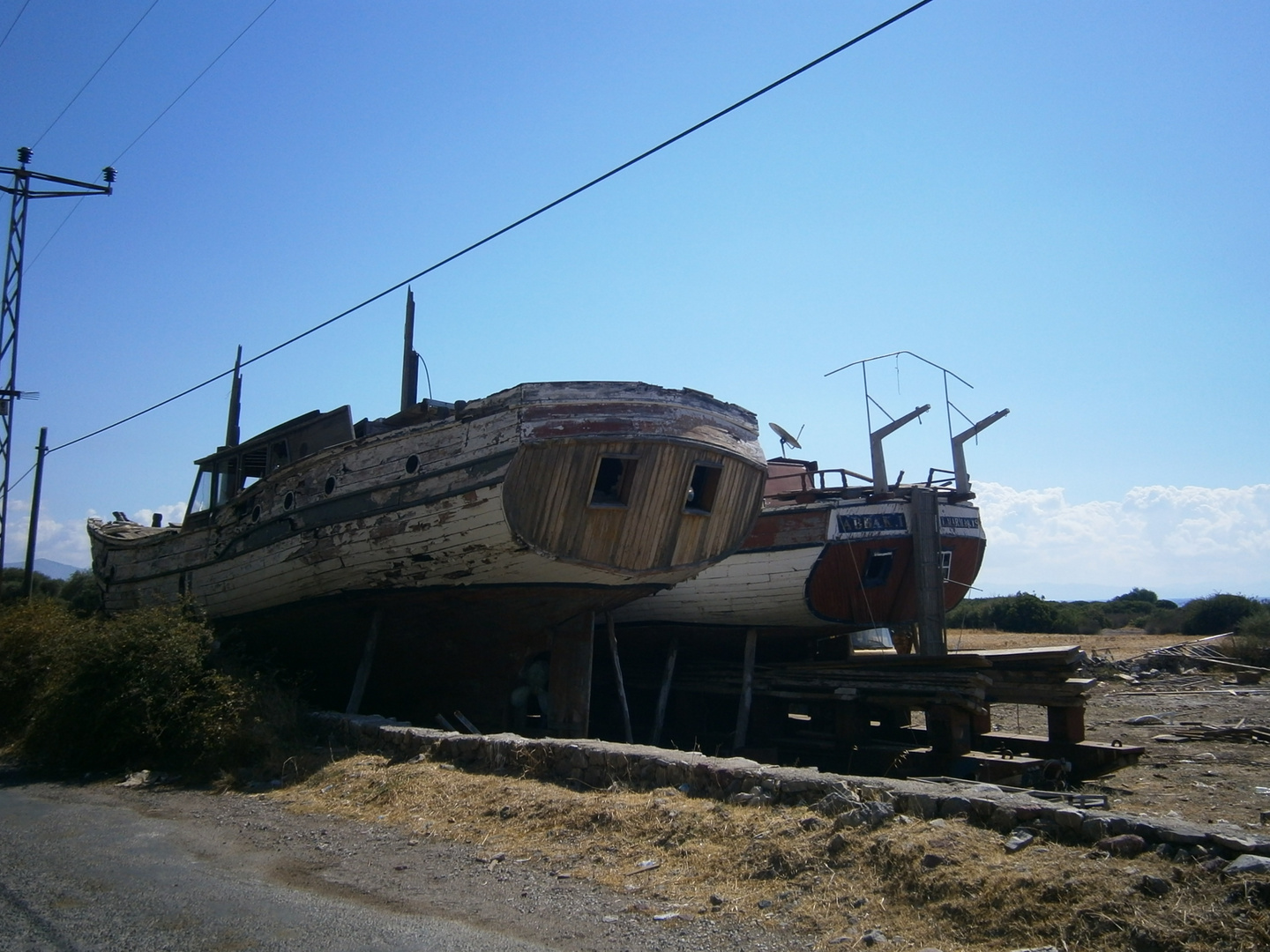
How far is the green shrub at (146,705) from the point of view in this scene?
8867 mm

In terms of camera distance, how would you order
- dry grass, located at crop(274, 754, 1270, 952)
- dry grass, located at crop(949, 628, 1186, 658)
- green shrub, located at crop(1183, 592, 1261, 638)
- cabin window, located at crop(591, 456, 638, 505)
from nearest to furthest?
dry grass, located at crop(274, 754, 1270, 952), cabin window, located at crop(591, 456, 638, 505), dry grass, located at crop(949, 628, 1186, 658), green shrub, located at crop(1183, 592, 1261, 638)

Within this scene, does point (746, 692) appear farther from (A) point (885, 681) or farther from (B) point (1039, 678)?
(B) point (1039, 678)

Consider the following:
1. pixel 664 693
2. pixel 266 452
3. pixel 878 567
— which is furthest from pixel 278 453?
pixel 878 567

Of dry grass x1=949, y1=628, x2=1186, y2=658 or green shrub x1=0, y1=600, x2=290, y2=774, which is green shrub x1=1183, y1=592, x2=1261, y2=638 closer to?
dry grass x1=949, y1=628, x2=1186, y2=658

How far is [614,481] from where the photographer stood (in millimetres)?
10875

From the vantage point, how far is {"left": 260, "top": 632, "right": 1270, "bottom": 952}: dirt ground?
3975 mm

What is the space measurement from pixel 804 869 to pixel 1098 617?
138 feet

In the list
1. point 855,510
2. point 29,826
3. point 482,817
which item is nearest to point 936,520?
point 855,510

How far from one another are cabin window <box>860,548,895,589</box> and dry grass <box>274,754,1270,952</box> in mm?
10057

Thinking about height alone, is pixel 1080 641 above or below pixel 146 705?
above

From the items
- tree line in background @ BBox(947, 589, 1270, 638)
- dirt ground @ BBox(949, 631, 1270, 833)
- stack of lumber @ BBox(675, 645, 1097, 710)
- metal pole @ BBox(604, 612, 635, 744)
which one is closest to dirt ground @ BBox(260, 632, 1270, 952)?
dirt ground @ BBox(949, 631, 1270, 833)

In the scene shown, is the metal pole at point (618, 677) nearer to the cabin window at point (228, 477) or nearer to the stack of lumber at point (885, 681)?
the stack of lumber at point (885, 681)

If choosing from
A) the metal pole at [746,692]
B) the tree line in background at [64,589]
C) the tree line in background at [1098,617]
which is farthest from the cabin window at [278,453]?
the tree line in background at [1098,617]

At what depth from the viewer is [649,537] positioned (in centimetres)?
1120
